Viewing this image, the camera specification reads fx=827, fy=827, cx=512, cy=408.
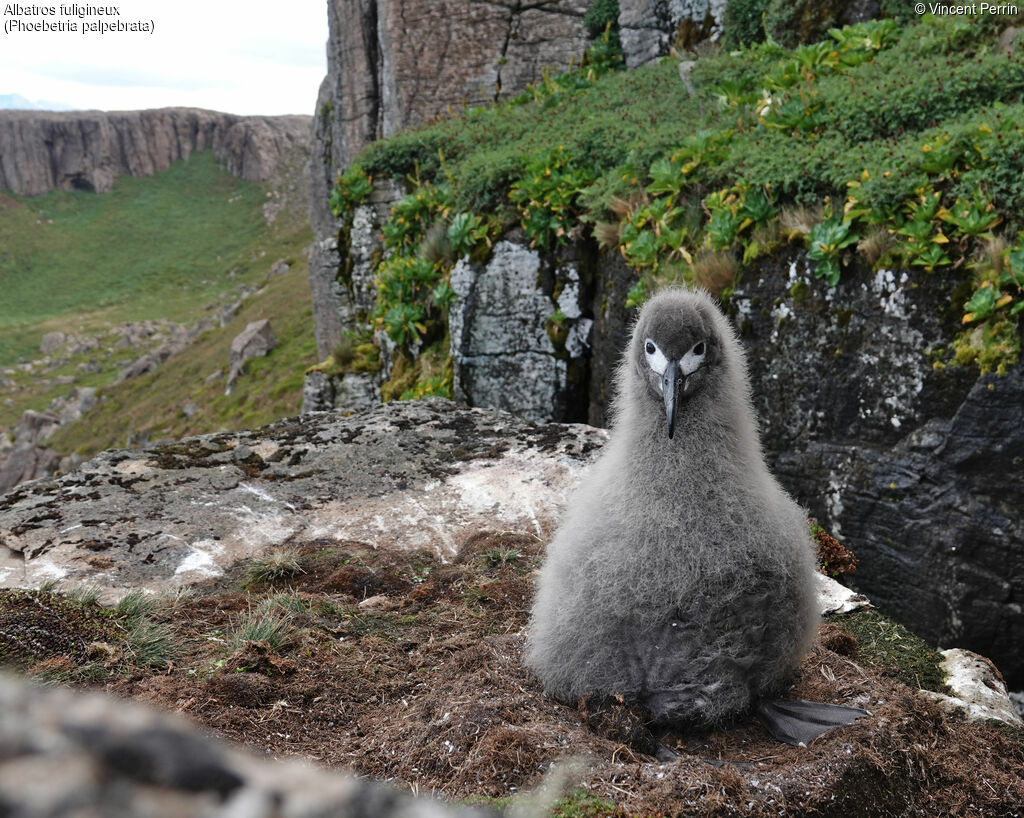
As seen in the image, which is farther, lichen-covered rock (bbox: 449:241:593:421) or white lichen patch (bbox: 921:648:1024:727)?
lichen-covered rock (bbox: 449:241:593:421)

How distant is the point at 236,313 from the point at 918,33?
38.7 meters

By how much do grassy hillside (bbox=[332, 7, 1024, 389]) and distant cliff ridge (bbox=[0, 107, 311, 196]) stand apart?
67960 mm

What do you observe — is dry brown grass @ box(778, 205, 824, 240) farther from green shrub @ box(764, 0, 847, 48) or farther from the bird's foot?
green shrub @ box(764, 0, 847, 48)

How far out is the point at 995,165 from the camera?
21.9 feet

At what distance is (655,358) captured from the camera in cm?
345

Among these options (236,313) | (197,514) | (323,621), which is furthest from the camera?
(236,313)

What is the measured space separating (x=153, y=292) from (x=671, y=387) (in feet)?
210

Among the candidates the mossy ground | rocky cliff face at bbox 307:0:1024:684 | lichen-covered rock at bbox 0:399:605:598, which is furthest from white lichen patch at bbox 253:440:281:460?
rocky cliff face at bbox 307:0:1024:684

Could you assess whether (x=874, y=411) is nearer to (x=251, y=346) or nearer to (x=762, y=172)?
(x=762, y=172)

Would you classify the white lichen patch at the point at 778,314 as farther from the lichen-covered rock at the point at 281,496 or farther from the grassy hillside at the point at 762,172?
the lichen-covered rock at the point at 281,496

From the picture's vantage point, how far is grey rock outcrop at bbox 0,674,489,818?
24.1 inches

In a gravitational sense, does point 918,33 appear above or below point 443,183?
above

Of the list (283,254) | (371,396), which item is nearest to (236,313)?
(283,254)

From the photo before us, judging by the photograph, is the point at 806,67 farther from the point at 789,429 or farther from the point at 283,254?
the point at 283,254
